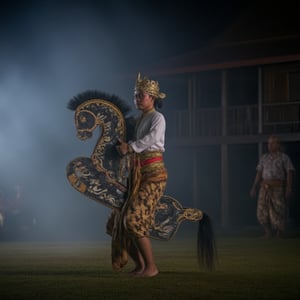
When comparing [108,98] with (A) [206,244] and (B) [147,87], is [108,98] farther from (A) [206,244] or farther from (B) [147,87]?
(A) [206,244]

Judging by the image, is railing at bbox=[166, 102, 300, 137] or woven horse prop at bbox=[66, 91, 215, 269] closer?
woven horse prop at bbox=[66, 91, 215, 269]

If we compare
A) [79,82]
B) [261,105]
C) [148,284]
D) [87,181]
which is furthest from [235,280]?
[79,82]

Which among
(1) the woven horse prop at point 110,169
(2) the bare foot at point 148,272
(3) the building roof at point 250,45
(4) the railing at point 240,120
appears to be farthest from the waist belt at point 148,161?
(4) the railing at point 240,120

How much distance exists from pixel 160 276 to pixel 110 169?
45.2 inches

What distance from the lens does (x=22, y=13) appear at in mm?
35625

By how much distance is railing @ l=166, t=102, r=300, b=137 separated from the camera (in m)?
26.8

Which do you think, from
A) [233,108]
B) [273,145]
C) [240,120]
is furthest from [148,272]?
[233,108]

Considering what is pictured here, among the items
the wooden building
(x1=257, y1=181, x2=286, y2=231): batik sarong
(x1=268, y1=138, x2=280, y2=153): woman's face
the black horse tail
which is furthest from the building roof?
the black horse tail

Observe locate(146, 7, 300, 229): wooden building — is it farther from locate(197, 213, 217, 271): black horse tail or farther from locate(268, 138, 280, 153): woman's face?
locate(197, 213, 217, 271): black horse tail

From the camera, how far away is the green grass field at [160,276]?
9156mm

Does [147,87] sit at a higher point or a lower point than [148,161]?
higher

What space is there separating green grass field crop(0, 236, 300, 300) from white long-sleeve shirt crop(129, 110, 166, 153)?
1.24m

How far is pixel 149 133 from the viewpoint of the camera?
10320 mm

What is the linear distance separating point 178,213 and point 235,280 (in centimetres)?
96
